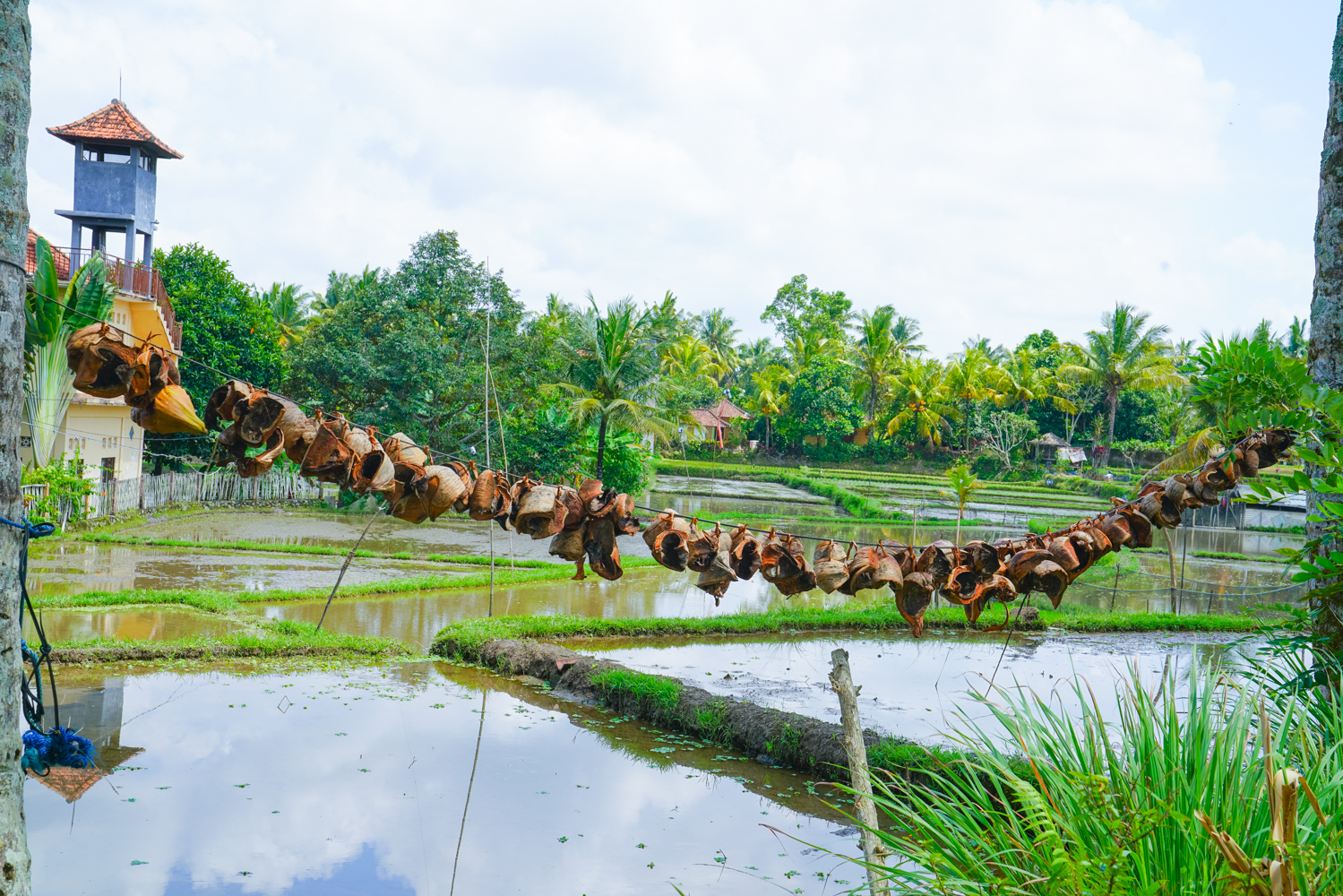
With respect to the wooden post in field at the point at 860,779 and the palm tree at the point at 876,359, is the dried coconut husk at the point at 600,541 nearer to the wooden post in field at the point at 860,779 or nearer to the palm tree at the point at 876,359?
the wooden post in field at the point at 860,779

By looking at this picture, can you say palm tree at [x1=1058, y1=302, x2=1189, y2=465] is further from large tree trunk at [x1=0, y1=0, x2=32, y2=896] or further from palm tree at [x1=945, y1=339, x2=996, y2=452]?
large tree trunk at [x1=0, y1=0, x2=32, y2=896]

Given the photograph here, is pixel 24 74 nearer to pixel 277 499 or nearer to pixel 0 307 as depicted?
pixel 0 307

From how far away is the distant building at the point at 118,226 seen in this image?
57.1 ft

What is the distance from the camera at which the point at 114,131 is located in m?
18.6

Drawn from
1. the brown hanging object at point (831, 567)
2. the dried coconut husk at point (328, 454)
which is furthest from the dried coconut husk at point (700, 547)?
the dried coconut husk at point (328, 454)

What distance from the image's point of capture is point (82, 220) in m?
19.0

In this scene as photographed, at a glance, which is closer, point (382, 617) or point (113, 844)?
point (113, 844)

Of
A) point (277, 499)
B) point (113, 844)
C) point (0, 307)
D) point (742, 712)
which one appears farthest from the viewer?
point (277, 499)

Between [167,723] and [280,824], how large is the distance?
2235 millimetres

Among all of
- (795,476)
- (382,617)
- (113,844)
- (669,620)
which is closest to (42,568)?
(382,617)

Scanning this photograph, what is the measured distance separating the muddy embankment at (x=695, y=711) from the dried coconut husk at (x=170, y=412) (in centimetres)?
465

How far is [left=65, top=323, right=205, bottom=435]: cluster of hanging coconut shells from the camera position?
2.15 m

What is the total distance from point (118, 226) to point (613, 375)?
10.9 meters

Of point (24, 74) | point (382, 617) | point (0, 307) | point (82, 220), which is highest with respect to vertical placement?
point (82, 220)
